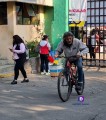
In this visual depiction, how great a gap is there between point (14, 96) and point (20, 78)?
327 cm

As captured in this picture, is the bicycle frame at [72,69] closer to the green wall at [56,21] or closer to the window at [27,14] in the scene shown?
the window at [27,14]

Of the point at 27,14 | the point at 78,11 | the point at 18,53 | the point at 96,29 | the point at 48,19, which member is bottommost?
the point at 18,53

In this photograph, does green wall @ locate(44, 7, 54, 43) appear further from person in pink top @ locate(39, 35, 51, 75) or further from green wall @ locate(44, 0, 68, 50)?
person in pink top @ locate(39, 35, 51, 75)

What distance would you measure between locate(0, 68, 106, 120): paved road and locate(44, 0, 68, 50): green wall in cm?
448

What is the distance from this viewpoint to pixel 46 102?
8477 mm

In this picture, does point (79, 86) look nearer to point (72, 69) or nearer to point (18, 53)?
point (72, 69)

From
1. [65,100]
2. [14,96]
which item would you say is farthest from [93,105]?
[14,96]

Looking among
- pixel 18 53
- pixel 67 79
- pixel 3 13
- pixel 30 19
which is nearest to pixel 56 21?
pixel 30 19

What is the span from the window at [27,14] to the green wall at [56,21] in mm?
693

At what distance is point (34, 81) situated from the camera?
11.8 meters

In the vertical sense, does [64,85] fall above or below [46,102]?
above

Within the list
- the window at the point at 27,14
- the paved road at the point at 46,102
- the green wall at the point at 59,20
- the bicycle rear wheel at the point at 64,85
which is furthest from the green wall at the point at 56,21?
the bicycle rear wheel at the point at 64,85

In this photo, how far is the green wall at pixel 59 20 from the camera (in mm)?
15711

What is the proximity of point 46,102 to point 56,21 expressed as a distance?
7.96 metres
